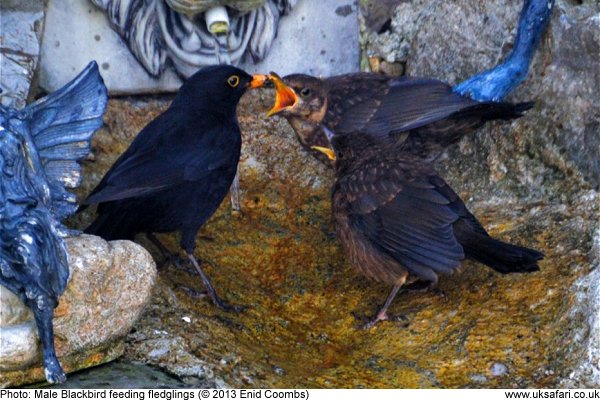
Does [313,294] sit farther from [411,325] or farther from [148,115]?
[148,115]

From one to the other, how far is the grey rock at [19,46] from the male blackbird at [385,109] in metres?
1.37

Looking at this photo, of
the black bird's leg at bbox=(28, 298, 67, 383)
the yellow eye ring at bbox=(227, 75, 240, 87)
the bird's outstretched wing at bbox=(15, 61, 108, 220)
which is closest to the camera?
the black bird's leg at bbox=(28, 298, 67, 383)

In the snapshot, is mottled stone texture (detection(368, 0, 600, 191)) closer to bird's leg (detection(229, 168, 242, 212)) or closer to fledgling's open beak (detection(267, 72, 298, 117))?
fledgling's open beak (detection(267, 72, 298, 117))

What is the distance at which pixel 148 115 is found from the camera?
7.61m

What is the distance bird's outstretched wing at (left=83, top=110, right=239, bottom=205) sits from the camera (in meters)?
6.09

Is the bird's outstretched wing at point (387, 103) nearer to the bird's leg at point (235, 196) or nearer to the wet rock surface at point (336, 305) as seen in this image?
the wet rock surface at point (336, 305)

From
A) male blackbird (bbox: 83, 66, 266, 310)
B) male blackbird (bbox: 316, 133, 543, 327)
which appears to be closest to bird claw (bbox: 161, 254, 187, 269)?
male blackbird (bbox: 83, 66, 266, 310)

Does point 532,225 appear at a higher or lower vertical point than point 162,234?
higher

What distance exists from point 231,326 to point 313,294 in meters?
0.57

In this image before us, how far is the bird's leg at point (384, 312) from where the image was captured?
6.09m

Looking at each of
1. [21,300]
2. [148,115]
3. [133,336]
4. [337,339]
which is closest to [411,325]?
[337,339]

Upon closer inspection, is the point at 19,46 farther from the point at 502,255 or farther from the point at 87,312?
the point at 502,255

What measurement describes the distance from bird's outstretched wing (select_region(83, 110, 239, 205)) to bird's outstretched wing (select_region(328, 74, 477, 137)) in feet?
3.03

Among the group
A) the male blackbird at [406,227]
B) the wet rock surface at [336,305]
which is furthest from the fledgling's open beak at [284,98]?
the male blackbird at [406,227]
